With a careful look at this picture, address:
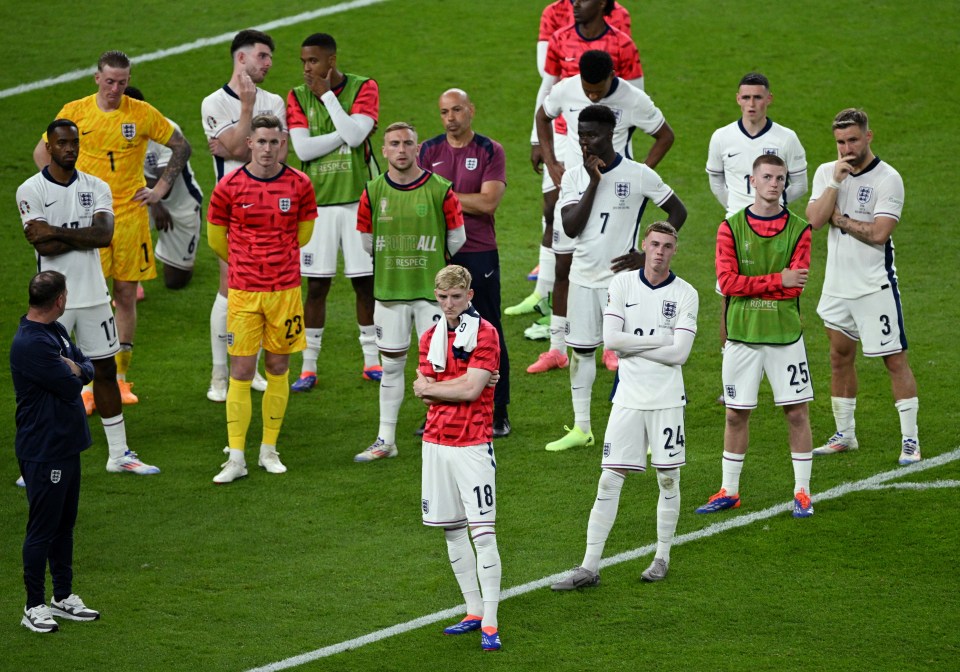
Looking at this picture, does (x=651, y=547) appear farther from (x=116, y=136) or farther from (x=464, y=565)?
(x=116, y=136)

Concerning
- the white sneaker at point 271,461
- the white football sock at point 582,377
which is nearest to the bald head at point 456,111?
the white football sock at point 582,377

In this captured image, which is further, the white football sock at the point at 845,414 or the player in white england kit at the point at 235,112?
the player in white england kit at the point at 235,112

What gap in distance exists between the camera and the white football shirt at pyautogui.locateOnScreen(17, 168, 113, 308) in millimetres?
10047

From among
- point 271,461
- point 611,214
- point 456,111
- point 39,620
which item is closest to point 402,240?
point 456,111

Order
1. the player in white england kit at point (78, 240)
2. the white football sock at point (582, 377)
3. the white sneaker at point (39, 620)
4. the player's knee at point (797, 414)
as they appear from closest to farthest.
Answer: the white sneaker at point (39, 620) → the player's knee at point (797, 414) → the player in white england kit at point (78, 240) → the white football sock at point (582, 377)

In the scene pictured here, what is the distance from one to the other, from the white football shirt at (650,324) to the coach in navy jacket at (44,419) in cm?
315

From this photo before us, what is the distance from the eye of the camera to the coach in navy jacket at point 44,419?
25.8 feet

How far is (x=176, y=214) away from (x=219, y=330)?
1855 millimetres

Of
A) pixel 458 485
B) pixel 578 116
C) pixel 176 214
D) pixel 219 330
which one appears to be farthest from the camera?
pixel 176 214

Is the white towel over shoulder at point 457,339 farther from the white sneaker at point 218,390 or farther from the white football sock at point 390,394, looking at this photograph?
the white sneaker at point 218,390

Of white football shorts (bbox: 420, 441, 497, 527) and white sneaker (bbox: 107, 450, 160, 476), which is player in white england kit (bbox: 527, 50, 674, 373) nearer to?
white sneaker (bbox: 107, 450, 160, 476)

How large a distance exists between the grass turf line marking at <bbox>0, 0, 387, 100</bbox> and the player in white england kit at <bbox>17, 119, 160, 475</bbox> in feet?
28.7

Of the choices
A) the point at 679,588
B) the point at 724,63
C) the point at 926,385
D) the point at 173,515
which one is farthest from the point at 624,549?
the point at 724,63

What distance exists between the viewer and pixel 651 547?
899 cm
